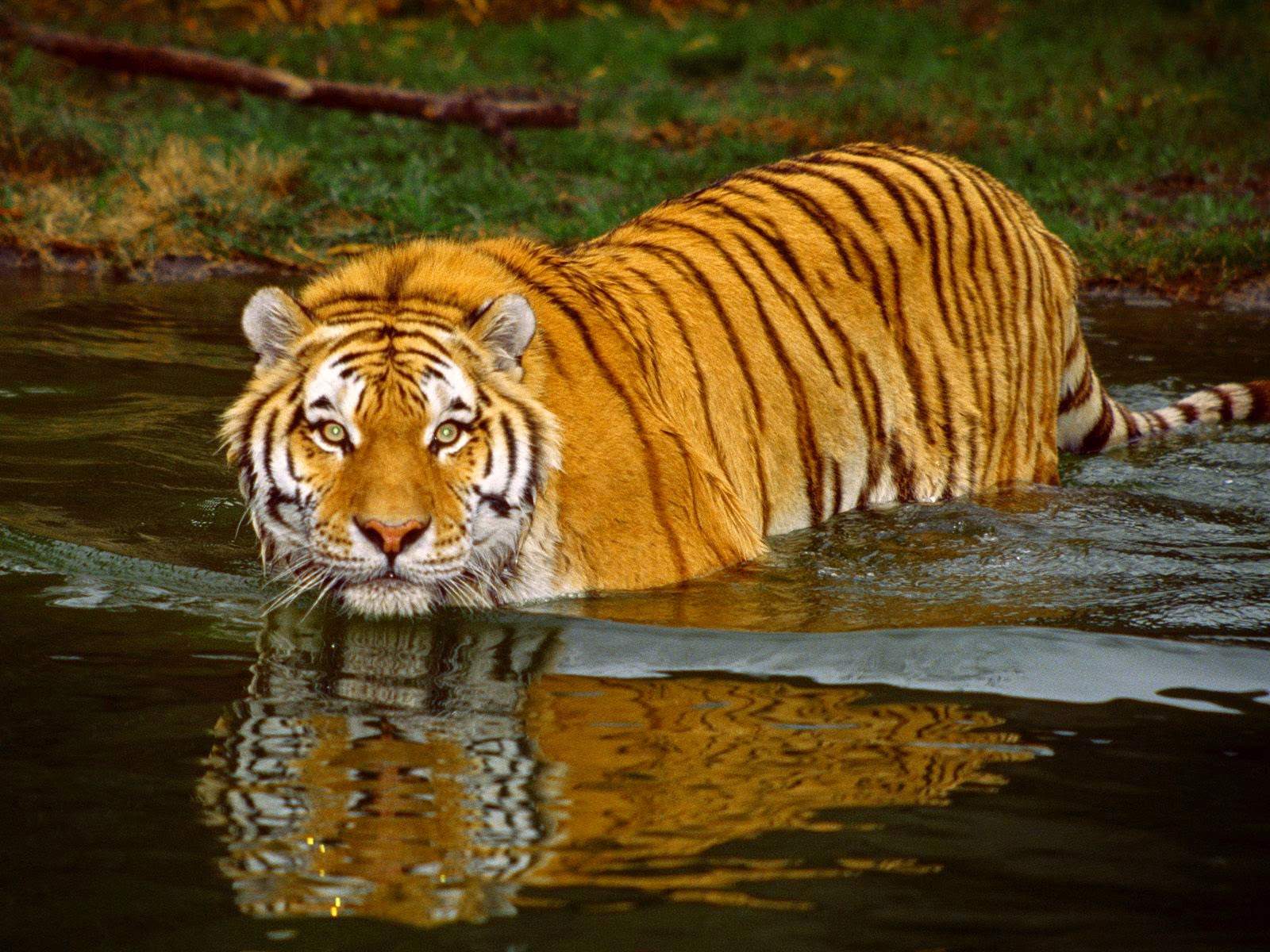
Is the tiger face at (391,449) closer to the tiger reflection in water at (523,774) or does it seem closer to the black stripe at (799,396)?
the tiger reflection in water at (523,774)

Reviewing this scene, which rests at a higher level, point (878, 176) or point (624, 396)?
point (878, 176)

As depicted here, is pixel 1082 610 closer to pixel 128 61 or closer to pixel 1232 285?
pixel 1232 285

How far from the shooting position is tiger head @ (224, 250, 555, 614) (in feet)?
10.7

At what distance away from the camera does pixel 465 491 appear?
339 cm

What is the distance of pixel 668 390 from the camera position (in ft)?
13.1

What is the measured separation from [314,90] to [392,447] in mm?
6306

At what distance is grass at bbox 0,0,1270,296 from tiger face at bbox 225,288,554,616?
158 inches

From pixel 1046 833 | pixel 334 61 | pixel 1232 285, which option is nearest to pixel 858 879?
pixel 1046 833

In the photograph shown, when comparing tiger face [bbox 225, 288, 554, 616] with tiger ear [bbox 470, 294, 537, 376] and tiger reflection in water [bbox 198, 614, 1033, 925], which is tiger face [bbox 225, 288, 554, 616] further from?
tiger reflection in water [bbox 198, 614, 1033, 925]

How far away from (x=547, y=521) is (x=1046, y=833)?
4.46 feet

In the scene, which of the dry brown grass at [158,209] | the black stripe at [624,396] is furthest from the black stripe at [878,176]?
the dry brown grass at [158,209]

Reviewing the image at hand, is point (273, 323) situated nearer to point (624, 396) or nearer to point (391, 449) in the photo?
point (391, 449)

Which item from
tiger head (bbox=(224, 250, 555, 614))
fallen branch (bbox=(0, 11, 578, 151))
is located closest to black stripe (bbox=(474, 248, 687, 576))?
tiger head (bbox=(224, 250, 555, 614))

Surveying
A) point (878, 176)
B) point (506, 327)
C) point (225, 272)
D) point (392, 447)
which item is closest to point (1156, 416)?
point (878, 176)
